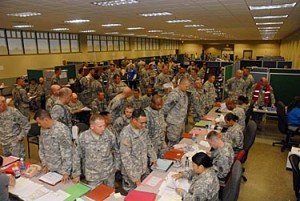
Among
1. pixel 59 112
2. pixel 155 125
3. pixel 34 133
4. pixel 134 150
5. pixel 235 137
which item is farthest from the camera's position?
pixel 34 133

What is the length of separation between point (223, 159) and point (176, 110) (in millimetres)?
1674

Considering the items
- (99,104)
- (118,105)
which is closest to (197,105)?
(118,105)

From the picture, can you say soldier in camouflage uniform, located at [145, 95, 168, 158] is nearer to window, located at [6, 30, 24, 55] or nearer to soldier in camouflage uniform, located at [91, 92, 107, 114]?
soldier in camouflage uniform, located at [91, 92, 107, 114]

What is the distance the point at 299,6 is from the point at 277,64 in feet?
14.6

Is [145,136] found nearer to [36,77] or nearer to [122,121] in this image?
[122,121]

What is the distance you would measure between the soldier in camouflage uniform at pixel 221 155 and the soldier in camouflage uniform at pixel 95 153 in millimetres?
1303

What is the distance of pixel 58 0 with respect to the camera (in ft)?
17.0

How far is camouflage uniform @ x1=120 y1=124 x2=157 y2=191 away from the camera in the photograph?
9.93 feet

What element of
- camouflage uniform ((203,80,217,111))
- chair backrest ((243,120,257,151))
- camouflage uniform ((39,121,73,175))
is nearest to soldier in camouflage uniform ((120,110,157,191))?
camouflage uniform ((39,121,73,175))

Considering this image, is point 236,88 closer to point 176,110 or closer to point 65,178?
point 176,110

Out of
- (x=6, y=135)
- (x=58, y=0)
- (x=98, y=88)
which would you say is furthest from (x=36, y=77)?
(x=6, y=135)

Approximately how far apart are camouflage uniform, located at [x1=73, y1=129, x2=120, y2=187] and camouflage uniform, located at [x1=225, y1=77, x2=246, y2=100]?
17.9 ft

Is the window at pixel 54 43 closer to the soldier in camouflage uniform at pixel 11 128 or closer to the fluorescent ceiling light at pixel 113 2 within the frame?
the fluorescent ceiling light at pixel 113 2

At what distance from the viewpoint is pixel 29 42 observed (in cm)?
1367
